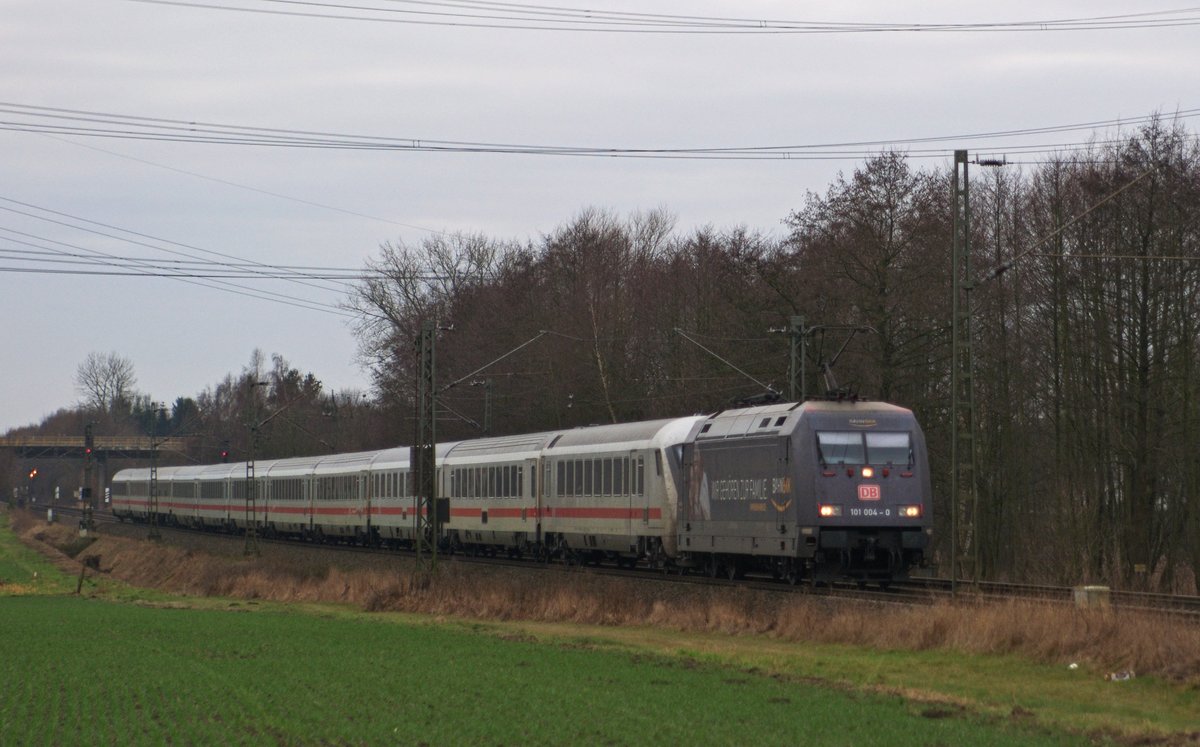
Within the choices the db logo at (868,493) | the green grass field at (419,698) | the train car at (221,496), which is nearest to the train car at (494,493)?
the green grass field at (419,698)

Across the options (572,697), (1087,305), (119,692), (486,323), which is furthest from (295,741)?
(486,323)

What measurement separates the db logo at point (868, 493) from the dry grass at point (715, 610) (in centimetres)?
285

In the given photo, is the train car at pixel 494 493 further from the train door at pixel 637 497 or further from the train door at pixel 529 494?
the train door at pixel 637 497

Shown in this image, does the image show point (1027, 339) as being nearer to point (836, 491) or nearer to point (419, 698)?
point (836, 491)

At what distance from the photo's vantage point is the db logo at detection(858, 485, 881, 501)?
30.7m

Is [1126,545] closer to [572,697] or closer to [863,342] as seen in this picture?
[863,342]

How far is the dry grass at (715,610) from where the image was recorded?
21781 millimetres

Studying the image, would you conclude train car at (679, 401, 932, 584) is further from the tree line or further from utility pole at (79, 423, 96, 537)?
utility pole at (79, 423, 96, 537)

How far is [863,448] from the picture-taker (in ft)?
102

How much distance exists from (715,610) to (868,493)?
151 inches

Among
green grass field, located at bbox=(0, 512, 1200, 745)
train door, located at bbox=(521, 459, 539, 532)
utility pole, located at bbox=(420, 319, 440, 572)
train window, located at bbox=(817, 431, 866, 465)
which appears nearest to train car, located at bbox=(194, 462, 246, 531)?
train door, located at bbox=(521, 459, 539, 532)

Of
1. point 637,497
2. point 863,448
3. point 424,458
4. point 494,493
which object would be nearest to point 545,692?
point 863,448

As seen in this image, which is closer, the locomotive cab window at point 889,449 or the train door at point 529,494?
the locomotive cab window at point 889,449

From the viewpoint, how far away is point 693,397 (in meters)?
60.8
